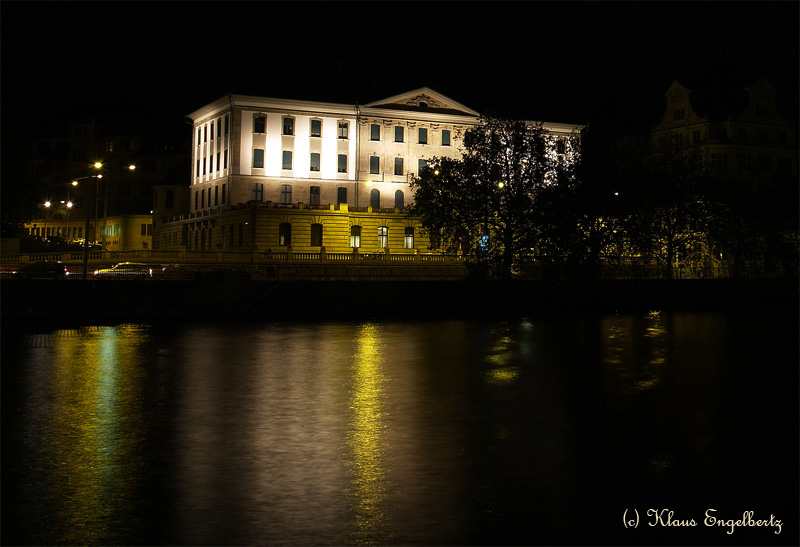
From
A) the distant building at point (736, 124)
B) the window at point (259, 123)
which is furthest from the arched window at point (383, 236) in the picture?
the distant building at point (736, 124)

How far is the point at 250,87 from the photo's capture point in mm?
106062

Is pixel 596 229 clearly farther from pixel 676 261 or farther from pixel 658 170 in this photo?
pixel 676 261

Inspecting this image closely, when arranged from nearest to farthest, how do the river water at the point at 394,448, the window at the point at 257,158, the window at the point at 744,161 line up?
the river water at the point at 394,448
the window at the point at 257,158
the window at the point at 744,161

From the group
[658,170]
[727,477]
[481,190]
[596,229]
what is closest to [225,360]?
[727,477]

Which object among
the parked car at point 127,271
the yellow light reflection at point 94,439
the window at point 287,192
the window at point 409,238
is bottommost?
the yellow light reflection at point 94,439

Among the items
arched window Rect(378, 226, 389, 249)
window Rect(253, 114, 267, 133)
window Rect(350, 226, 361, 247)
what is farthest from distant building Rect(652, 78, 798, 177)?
window Rect(253, 114, 267, 133)

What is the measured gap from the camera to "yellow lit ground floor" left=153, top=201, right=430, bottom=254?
3666 inches

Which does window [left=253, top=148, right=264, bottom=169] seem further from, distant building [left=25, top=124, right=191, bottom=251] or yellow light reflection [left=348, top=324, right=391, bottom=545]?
yellow light reflection [left=348, top=324, right=391, bottom=545]

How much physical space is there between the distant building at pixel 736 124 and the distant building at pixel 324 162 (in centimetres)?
2496

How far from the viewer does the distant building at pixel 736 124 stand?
10656 centimetres

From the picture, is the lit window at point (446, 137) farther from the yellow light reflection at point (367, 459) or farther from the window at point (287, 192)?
the yellow light reflection at point (367, 459)

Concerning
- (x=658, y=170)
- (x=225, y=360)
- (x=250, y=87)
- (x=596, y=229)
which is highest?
(x=250, y=87)

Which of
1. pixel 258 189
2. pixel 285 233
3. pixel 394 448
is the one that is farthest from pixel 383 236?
pixel 394 448

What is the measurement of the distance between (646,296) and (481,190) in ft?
50.7
